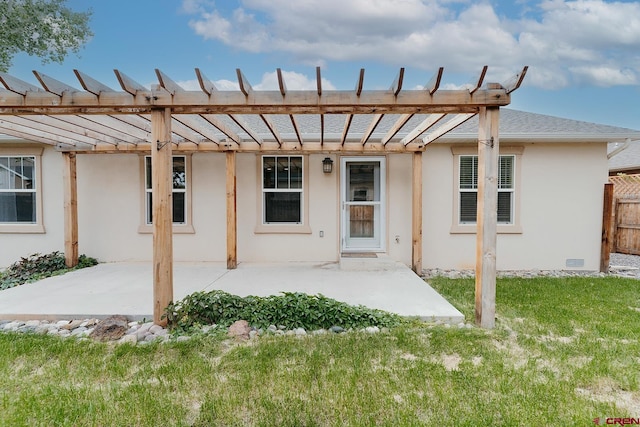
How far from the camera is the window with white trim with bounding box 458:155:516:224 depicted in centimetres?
731

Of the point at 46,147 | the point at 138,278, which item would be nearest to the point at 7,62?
the point at 46,147

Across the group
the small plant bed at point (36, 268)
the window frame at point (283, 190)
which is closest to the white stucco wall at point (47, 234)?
the small plant bed at point (36, 268)

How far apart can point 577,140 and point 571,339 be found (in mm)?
5159

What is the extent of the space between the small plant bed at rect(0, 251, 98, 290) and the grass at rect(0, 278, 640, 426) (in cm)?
338

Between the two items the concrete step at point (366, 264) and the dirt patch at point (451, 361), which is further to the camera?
the concrete step at point (366, 264)

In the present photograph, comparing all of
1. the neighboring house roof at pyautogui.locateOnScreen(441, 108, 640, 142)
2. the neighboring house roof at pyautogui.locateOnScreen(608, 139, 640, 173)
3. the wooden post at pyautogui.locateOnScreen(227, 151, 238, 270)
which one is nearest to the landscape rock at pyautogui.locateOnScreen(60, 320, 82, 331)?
the wooden post at pyautogui.locateOnScreen(227, 151, 238, 270)

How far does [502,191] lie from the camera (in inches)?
288

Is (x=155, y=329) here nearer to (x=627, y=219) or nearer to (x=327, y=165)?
(x=327, y=165)

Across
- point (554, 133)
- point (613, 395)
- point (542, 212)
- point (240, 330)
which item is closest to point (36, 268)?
point (240, 330)

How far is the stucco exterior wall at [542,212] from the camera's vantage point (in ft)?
23.7

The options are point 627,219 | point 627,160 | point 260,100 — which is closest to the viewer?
point 260,100

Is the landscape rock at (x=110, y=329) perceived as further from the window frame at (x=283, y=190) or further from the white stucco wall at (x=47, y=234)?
the white stucco wall at (x=47, y=234)

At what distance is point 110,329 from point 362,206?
209 inches

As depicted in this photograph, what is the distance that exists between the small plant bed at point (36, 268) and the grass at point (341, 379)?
3381 mm
